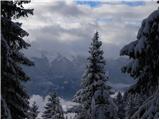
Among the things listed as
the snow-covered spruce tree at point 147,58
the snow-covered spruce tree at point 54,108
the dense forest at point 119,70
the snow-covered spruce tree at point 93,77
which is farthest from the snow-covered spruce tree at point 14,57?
the snow-covered spruce tree at point 54,108

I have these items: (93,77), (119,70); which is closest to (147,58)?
(119,70)

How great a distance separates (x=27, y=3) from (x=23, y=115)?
14.9 feet

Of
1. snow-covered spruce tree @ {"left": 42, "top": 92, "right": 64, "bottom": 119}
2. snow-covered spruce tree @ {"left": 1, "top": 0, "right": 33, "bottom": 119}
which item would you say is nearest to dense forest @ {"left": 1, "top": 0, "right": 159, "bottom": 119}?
snow-covered spruce tree @ {"left": 1, "top": 0, "right": 33, "bottom": 119}

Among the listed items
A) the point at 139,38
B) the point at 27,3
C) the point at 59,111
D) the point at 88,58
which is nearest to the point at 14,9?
the point at 27,3

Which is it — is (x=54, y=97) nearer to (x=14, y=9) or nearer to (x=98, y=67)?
(x=98, y=67)

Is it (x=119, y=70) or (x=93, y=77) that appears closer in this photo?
(x=119, y=70)

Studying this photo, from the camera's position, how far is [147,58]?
368 inches

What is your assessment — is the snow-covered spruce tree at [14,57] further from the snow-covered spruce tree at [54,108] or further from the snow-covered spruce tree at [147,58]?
the snow-covered spruce tree at [54,108]

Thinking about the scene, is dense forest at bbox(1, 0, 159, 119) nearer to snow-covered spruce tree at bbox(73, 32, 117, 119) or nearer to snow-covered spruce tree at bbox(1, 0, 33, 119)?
snow-covered spruce tree at bbox(1, 0, 33, 119)

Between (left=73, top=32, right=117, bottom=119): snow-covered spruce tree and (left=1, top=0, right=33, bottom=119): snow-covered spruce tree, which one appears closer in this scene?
(left=1, top=0, right=33, bottom=119): snow-covered spruce tree

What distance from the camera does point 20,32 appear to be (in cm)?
1462

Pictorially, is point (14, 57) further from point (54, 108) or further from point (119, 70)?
point (54, 108)

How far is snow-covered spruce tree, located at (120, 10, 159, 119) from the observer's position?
8859 millimetres

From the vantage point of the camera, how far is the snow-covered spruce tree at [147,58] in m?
8.86
